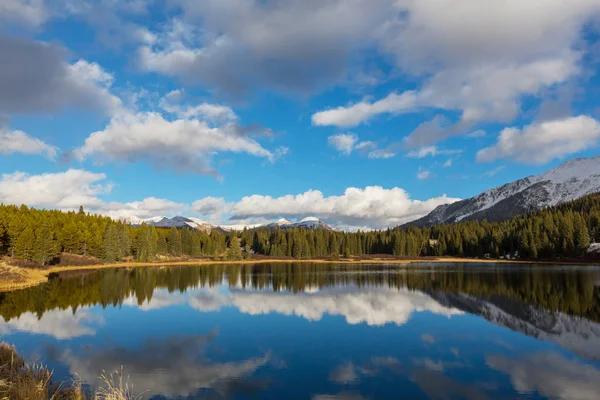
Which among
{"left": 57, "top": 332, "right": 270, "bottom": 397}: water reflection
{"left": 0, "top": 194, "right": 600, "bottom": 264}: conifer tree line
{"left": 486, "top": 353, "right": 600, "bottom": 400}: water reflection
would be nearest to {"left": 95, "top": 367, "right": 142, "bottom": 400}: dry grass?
{"left": 57, "top": 332, "right": 270, "bottom": 397}: water reflection

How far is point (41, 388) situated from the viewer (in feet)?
48.5

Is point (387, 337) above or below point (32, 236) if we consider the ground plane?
below

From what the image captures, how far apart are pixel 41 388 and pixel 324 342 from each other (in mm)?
16530

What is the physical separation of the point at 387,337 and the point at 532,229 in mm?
167508

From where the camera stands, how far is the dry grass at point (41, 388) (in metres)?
13.9

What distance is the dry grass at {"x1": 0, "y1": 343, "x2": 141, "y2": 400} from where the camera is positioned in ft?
45.7

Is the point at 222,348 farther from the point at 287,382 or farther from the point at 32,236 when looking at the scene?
the point at 32,236

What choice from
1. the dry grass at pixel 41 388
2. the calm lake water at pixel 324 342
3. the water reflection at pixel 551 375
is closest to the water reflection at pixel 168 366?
the calm lake water at pixel 324 342

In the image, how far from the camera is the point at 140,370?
2028cm

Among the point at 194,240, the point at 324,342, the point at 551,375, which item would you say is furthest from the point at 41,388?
the point at 194,240

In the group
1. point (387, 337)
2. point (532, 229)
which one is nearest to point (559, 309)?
point (387, 337)

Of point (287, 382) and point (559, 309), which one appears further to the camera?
point (559, 309)

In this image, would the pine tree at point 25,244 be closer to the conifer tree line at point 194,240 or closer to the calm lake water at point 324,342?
the conifer tree line at point 194,240

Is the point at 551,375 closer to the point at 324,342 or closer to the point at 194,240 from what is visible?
the point at 324,342
